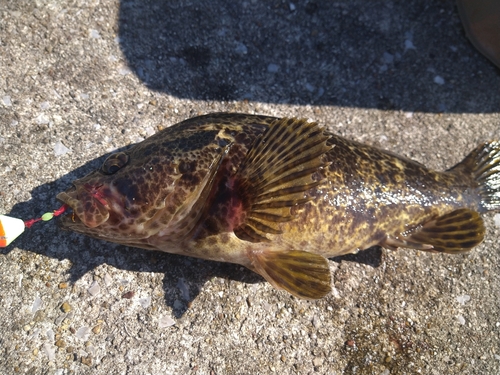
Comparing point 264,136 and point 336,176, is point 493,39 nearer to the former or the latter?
point 336,176

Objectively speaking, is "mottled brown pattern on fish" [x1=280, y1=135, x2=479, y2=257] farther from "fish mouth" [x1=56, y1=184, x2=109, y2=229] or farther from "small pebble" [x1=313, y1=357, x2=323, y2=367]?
"fish mouth" [x1=56, y1=184, x2=109, y2=229]

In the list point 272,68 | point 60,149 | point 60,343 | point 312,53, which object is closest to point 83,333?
point 60,343

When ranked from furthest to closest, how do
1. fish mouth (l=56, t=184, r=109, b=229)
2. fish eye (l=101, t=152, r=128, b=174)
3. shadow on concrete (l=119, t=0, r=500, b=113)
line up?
shadow on concrete (l=119, t=0, r=500, b=113) → fish eye (l=101, t=152, r=128, b=174) → fish mouth (l=56, t=184, r=109, b=229)

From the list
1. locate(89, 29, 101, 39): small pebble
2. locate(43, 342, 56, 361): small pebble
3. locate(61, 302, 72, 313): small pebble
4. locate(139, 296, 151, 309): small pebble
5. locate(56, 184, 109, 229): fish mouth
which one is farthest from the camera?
locate(89, 29, 101, 39): small pebble

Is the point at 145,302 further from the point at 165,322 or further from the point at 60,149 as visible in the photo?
the point at 60,149

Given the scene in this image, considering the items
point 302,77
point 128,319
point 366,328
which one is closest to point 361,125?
point 302,77

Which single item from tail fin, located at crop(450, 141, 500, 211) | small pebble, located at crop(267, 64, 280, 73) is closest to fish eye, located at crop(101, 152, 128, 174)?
small pebble, located at crop(267, 64, 280, 73)

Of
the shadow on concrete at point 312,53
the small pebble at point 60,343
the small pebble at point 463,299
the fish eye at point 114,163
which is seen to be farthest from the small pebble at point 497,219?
the small pebble at point 60,343

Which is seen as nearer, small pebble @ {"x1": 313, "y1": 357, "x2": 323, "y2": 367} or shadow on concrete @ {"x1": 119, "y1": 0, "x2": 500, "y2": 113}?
small pebble @ {"x1": 313, "y1": 357, "x2": 323, "y2": 367}
